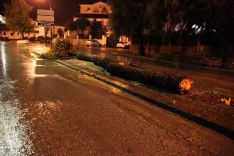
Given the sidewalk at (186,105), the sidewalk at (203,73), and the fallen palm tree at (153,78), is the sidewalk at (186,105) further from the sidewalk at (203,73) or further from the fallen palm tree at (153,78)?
the sidewalk at (203,73)

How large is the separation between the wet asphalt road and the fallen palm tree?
186 cm

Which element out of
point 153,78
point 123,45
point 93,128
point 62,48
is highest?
point 123,45

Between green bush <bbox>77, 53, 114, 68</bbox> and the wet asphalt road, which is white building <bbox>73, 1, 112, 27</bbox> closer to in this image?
green bush <bbox>77, 53, 114, 68</bbox>

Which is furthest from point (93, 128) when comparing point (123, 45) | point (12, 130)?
point (123, 45)

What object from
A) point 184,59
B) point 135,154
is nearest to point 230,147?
point 135,154

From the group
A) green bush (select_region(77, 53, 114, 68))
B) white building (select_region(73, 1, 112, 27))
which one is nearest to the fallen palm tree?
green bush (select_region(77, 53, 114, 68))

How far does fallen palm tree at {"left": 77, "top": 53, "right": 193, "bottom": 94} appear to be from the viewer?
11.4m

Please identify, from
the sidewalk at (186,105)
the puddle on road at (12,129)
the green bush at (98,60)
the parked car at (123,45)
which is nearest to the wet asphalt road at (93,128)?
the puddle on road at (12,129)

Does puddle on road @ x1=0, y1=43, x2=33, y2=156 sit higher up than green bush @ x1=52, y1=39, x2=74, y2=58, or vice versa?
green bush @ x1=52, y1=39, x2=74, y2=58

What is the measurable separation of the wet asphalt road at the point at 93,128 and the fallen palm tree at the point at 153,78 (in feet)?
6.10

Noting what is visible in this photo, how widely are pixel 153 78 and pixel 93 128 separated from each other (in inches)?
247

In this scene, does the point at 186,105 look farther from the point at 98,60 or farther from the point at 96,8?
the point at 96,8

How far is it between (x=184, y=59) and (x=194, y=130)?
24159 millimetres

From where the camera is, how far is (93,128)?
7008 mm
